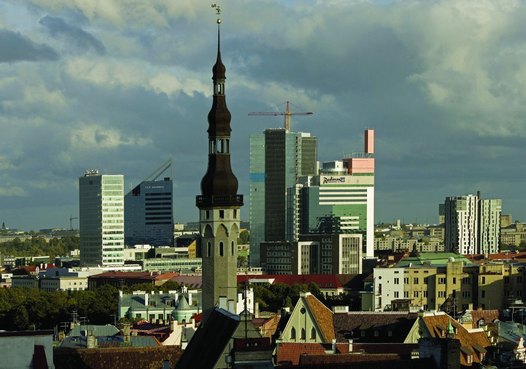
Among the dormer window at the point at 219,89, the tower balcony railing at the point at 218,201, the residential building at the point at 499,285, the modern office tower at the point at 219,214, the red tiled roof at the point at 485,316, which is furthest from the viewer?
the residential building at the point at 499,285

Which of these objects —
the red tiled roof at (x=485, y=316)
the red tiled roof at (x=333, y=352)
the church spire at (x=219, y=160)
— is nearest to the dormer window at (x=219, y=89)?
the church spire at (x=219, y=160)

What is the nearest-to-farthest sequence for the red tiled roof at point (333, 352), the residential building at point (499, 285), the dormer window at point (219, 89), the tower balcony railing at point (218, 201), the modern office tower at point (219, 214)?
1. the red tiled roof at point (333, 352)
2. the modern office tower at point (219, 214)
3. the tower balcony railing at point (218, 201)
4. the dormer window at point (219, 89)
5. the residential building at point (499, 285)

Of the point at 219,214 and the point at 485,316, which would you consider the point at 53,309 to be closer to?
the point at 485,316

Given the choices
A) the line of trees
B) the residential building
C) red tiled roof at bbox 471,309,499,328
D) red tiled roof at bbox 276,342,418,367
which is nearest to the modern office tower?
red tiled roof at bbox 276,342,418,367

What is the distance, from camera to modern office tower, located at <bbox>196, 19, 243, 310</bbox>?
270 ft

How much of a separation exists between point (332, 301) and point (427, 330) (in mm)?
79811

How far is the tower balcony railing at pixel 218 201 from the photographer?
84062 millimetres

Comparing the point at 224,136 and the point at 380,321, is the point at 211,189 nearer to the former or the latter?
the point at 224,136

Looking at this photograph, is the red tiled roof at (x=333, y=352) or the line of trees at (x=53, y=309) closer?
the red tiled roof at (x=333, y=352)

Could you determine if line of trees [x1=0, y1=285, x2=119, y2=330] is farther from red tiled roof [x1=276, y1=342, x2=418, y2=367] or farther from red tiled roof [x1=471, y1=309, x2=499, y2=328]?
red tiled roof [x1=276, y1=342, x2=418, y2=367]

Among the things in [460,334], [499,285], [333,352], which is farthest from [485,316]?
[499,285]

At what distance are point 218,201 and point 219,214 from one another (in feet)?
2.25

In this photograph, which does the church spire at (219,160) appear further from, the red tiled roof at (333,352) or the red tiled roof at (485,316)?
the red tiled roof at (485,316)

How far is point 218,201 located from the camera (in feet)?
276
